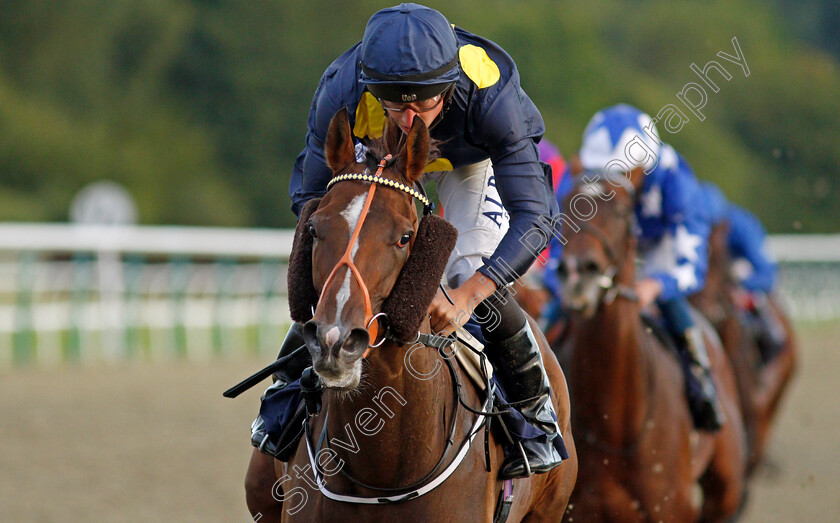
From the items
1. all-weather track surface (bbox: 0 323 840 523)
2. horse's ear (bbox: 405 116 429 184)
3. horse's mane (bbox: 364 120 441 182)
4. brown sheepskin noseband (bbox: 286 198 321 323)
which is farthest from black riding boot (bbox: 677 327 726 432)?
brown sheepskin noseband (bbox: 286 198 321 323)

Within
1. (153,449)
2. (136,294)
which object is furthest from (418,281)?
(136,294)

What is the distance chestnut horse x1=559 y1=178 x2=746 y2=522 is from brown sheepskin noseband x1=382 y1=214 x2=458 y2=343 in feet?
8.07

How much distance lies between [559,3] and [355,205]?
38401 mm

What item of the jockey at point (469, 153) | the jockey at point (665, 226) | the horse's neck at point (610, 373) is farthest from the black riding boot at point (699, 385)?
the jockey at point (469, 153)

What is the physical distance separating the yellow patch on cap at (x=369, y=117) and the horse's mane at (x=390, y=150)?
26 cm

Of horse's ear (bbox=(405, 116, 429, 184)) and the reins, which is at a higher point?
horse's ear (bbox=(405, 116, 429, 184))

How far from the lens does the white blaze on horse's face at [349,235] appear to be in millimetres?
2631

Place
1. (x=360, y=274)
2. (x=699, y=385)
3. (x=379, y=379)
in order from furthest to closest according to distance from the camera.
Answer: (x=699, y=385), (x=379, y=379), (x=360, y=274)

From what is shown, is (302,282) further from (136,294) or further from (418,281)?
(136,294)

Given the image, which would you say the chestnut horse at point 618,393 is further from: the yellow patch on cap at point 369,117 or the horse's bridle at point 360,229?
the horse's bridle at point 360,229

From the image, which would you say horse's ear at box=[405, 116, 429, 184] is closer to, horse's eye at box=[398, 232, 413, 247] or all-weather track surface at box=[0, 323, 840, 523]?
horse's eye at box=[398, 232, 413, 247]

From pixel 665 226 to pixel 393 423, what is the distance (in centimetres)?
370

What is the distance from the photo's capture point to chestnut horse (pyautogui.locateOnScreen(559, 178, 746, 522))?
16.7ft

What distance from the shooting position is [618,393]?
536 cm
